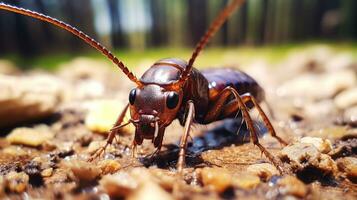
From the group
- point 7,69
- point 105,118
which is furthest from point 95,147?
point 7,69

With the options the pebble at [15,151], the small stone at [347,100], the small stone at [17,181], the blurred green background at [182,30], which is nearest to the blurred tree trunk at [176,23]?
the blurred green background at [182,30]

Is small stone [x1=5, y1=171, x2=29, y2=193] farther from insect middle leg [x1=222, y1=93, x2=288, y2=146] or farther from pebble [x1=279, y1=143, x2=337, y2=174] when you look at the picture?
pebble [x1=279, y1=143, x2=337, y2=174]

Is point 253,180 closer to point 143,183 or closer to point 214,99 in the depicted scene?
point 143,183

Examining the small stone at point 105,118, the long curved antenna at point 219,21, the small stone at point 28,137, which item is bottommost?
the small stone at point 28,137

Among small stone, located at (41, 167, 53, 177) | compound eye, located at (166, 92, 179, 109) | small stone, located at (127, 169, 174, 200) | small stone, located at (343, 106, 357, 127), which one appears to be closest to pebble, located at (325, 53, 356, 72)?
small stone, located at (343, 106, 357, 127)

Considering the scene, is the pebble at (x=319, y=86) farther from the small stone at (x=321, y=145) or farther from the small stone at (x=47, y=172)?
the small stone at (x=47, y=172)

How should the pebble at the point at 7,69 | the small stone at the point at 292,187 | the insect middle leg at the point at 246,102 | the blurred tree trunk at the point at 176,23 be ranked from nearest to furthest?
the small stone at the point at 292,187, the insect middle leg at the point at 246,102, the pebble at the point at 7,69, the blurred tree trunk at the point at 176,23

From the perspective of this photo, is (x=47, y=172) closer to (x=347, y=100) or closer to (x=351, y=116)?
(x=351, y=116)
